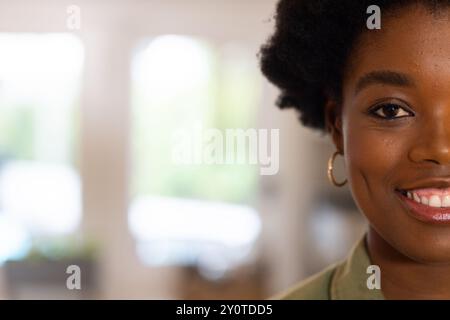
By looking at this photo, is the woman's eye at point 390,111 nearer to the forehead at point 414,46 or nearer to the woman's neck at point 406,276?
the forehead at point 414,46

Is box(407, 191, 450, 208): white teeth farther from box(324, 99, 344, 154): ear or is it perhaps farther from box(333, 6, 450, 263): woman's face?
box(324, 99, 344, 154): ear

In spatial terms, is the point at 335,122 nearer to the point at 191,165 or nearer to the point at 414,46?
the point at 414,46

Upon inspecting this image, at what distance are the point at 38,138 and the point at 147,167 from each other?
54 cm

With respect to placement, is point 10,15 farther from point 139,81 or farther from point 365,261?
point 365,261

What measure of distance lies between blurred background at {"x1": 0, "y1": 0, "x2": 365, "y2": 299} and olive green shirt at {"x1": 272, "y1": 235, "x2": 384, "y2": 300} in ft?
7.66

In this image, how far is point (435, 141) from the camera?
2.33 ft

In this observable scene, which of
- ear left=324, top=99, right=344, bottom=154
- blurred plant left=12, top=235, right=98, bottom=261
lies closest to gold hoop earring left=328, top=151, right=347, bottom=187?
ear left=324, top=99, right=344, bottom=154

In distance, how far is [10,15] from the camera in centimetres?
317

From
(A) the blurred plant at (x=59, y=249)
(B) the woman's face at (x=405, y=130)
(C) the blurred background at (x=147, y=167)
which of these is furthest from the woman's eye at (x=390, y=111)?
(A) the blurred plant at (x=59, y=249)

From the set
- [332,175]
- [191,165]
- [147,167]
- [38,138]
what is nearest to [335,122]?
[332,175]

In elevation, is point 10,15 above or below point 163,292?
above

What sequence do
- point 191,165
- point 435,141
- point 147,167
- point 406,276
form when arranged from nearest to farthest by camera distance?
1. point 435,141
2. point 406,276
3. point 191,165
4. point 147,167

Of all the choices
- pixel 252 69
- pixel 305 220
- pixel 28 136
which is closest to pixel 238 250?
pixel 305 220

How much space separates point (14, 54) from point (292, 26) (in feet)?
8.33
